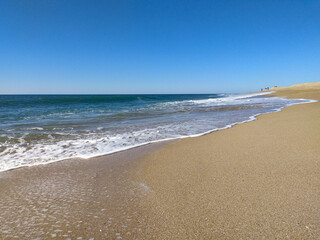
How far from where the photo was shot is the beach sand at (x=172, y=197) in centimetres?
196

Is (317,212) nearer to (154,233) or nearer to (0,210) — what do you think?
(154,233)

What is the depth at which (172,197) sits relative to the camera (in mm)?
2570

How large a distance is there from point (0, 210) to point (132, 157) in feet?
8.02

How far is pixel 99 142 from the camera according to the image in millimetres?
5801

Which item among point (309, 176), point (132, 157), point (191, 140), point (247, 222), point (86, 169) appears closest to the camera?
point (247, 222)

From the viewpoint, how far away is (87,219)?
217 centimetres

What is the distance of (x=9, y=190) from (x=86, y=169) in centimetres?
118

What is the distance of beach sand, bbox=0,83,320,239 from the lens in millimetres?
1957

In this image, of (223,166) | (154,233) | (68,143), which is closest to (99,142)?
(68,143)

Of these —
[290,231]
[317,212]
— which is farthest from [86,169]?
[317,212]

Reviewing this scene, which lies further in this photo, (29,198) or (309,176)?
(309,176)

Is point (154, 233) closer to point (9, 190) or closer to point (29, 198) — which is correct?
point (29, 198)

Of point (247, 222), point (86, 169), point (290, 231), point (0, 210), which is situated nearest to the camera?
point (290, 231)

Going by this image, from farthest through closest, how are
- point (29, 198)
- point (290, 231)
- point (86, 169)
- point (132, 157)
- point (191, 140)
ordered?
point (191, 140)
point (132, 157)
point (86, 169)
point (29, 198)
point (290, 231)
